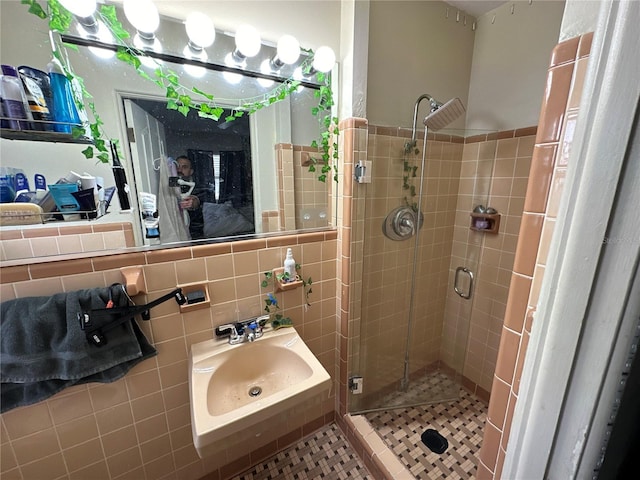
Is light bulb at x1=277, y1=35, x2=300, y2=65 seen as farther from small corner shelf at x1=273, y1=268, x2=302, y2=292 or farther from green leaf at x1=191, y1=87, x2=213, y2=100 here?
small corner shelf at x1=273, y1=268, x2=302, y2=292

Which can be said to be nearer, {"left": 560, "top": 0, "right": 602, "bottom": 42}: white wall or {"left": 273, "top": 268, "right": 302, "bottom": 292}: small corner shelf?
{"left": 560, "top": 0, "right": 602, "bottom": 42}: white wall

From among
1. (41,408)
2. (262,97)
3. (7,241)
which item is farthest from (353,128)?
(41,408)

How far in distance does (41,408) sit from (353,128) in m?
1.65

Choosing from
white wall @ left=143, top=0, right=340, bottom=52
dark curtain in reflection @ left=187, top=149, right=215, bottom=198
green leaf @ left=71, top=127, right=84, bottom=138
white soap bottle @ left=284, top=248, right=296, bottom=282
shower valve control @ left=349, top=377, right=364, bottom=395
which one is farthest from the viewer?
shower valve control @ left=349, top=377, right=364, bottom=395

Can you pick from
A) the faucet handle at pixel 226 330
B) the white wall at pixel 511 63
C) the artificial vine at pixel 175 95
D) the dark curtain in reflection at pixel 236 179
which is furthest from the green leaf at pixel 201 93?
the white wall at pixel 511 63

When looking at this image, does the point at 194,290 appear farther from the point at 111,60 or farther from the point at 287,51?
the point at 287,51

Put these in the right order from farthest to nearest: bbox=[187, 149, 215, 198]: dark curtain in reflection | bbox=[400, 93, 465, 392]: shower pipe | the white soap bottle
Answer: bbox=[400, 93, 465, 392]: shower pipe < the white soap bottle < bbox=[187, 149, 215, 198]: dark curtain in reflection

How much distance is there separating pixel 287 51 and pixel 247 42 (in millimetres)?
173

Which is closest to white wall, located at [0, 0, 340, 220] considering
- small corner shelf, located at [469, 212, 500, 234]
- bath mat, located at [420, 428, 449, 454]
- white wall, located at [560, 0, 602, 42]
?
white wall, located at [560, 0, 602, 42]

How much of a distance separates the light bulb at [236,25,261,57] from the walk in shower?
0.64m

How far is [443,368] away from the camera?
1.98 metres

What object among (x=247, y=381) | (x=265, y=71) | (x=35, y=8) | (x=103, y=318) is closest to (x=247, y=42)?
(x=265, y=71)

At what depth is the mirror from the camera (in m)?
0.83

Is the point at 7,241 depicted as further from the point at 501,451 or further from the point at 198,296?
the point at 501,451
